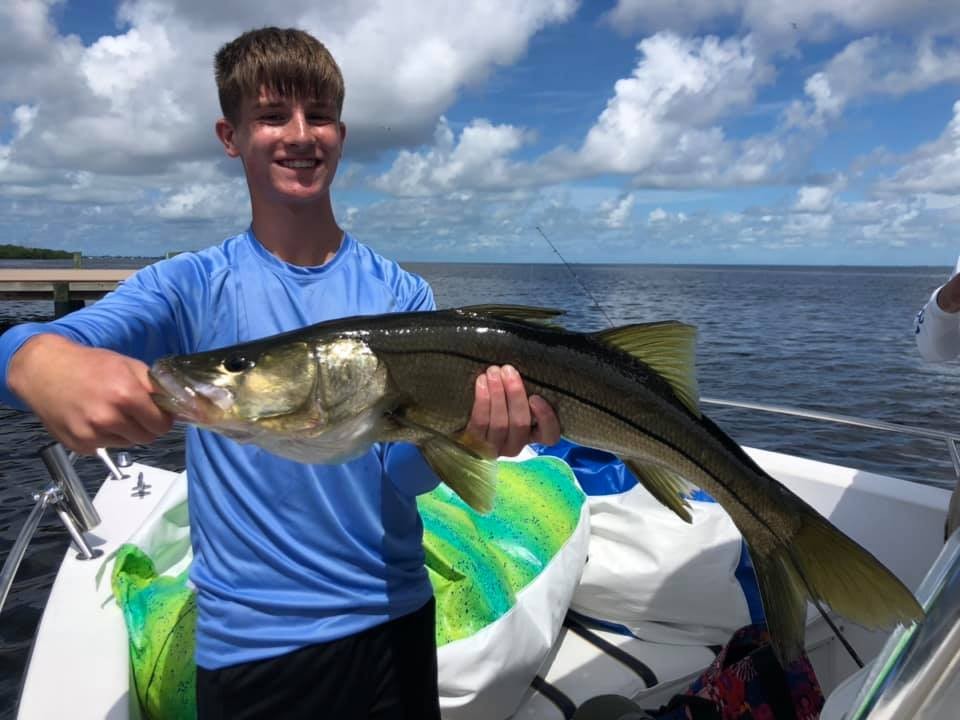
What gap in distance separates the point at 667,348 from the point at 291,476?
127 centimetres

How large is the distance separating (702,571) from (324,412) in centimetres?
278

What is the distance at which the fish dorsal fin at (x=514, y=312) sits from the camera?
2.09m

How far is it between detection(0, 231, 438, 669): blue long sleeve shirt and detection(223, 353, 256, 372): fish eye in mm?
341

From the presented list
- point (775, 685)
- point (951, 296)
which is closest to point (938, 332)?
point (951, 296)

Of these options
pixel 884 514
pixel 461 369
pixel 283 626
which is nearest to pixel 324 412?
pixel 461 369

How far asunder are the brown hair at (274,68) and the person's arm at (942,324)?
3.09m

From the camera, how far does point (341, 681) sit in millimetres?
2193

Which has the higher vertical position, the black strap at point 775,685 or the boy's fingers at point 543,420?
the boy's fingers at point 543,420

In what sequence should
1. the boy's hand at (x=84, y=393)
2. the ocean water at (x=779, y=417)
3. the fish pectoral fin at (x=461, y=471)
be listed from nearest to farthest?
the boy's hand at (x=84, y=393) → the fish pectoral fin at (x=461, y=471) → the ocean water at (x=779, y=417)

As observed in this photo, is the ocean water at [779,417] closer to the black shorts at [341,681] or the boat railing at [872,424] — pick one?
the black shorts at [341,681]

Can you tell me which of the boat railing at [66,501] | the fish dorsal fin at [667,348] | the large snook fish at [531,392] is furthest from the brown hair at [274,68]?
the boat railing at [66,501]

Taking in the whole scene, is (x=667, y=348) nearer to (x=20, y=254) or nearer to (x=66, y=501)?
(x=66, y=501)

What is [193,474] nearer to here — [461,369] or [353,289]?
[353,289]

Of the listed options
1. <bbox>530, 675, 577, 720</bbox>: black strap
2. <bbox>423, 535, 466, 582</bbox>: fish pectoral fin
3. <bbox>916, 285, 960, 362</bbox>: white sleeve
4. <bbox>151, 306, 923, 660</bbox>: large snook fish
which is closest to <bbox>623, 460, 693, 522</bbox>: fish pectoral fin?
<bbox>151, 306, 923, 660</bbox>: large snook fish
